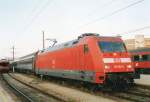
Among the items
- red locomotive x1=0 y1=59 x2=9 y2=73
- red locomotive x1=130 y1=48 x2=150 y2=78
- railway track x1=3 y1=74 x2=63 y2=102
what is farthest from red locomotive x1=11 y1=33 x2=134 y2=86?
red locomotive x1=0 y1=59 x2=9 y2=73

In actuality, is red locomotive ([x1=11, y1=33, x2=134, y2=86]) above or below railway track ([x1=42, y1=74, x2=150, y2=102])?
above

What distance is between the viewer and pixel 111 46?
1842 cm

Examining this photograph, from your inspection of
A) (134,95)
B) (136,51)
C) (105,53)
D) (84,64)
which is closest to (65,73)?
(84,64)

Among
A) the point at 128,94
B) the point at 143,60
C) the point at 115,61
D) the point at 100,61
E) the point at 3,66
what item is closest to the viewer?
the point at 128,94

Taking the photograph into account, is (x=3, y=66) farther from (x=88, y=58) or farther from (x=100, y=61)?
(x=100, y=61)

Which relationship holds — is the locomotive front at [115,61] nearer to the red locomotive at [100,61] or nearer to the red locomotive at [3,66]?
the red locomotive at [100,61]

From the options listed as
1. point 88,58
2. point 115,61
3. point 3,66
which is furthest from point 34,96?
point 3,66

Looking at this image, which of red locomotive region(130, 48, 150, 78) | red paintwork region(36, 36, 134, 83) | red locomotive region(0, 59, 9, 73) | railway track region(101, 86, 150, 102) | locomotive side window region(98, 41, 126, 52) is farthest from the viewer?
red locomotive region(0, 59, 9, 73)

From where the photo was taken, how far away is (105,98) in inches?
606

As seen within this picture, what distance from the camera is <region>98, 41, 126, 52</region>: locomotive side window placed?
1814 cm

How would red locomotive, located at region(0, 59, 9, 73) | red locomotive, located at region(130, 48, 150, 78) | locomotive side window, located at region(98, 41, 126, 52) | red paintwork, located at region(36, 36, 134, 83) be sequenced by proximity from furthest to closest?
1. red locomotive, located at region(0, 59, 9, 73)
2. red locomotive, located at region(130, 48, 150, 78)
3. locomotive side window, located at region(98, 41, 126, 52)
4. red paintwork, located at region(36, 36, 134, 83)

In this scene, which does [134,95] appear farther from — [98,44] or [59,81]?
[59,81]

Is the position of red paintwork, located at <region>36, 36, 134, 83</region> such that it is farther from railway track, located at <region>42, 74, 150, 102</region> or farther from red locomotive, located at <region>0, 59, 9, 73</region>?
red locomotive, located at <region>0, 59, 9, 73</region>

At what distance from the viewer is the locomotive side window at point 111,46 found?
18141 millimetres
